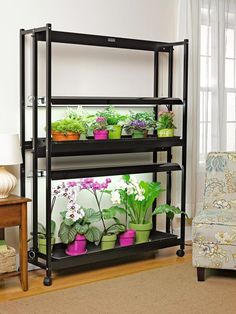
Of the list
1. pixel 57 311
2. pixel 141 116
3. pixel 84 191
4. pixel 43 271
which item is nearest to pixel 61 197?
pixel 84 191

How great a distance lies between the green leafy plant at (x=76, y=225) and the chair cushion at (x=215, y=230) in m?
0.76

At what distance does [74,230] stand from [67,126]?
77cm

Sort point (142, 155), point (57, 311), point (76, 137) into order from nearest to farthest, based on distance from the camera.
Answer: point (57, 311) → point (76, 137) → point (142, 155)

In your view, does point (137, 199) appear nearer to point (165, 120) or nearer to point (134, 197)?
point (134, 197)

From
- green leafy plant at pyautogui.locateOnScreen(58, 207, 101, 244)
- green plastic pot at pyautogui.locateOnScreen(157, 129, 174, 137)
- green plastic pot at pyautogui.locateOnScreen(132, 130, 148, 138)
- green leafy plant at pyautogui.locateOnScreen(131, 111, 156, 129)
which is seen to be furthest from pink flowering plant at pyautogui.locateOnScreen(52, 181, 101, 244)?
green plastic pot at pyautogui.locateOnScreen(157, 129, 174, 137)

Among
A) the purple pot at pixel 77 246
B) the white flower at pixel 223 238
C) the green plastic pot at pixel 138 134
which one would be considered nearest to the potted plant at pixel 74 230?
the purple pot at pixel 77 246

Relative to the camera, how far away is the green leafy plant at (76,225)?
4555mm

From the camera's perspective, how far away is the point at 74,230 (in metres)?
4.57

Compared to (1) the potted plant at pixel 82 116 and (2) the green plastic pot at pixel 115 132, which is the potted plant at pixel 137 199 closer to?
(2) the green plastic pot at pixel 115 132

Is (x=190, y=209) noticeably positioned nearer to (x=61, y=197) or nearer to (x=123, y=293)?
(x=61, y=197)

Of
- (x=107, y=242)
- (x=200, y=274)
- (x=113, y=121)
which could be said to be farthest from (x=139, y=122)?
(x=200, y=274)

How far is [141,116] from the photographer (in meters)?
4.86

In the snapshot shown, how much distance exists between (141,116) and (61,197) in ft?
2.87

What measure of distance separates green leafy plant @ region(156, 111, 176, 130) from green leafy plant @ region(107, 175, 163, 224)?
1.51 ft
